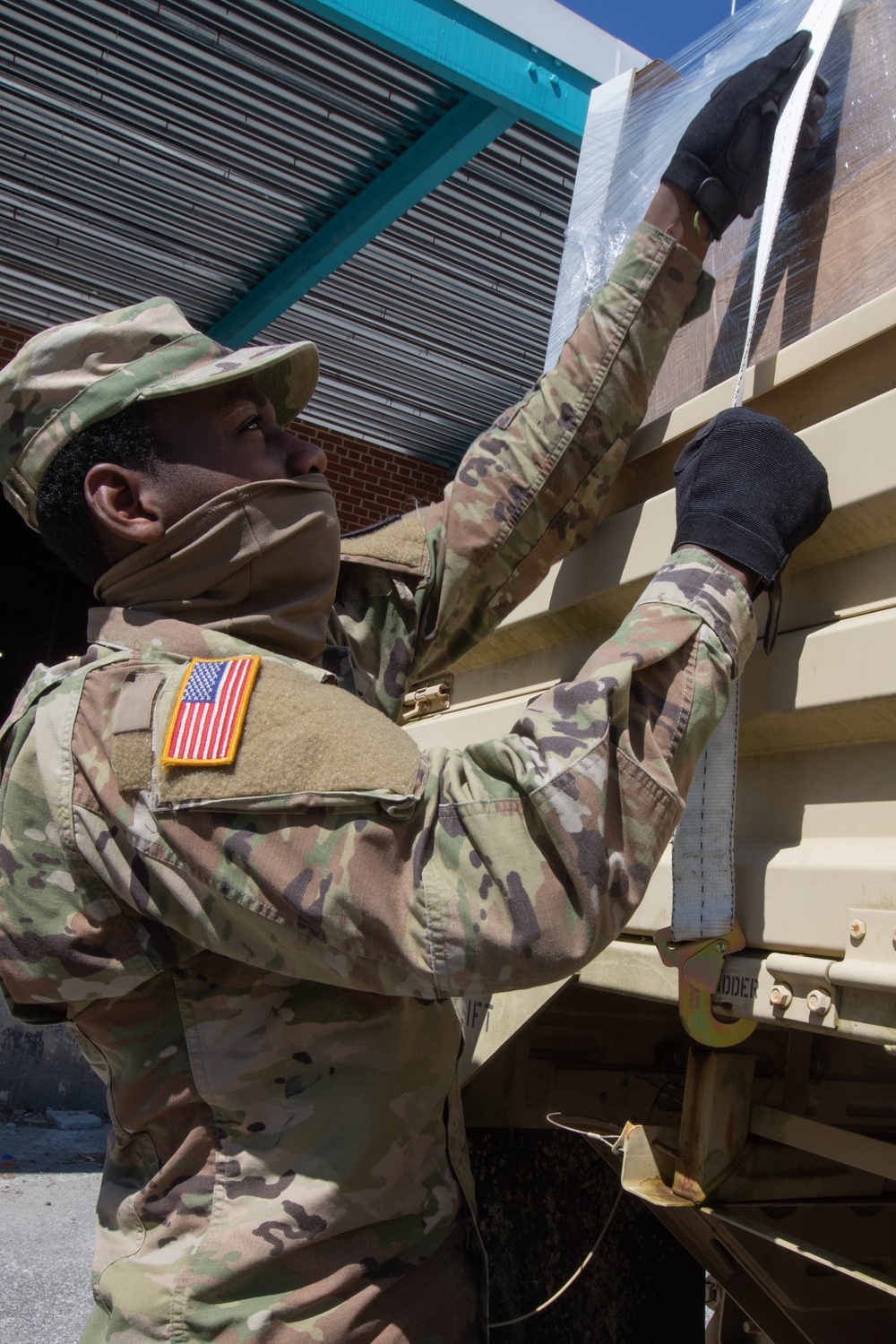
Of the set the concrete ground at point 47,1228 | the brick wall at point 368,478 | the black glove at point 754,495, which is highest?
the brick wall at point 368,478

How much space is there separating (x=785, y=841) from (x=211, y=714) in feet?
2.23

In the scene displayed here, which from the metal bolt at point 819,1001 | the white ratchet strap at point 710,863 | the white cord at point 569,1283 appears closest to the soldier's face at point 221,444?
the white ratchet strap at point 710,863

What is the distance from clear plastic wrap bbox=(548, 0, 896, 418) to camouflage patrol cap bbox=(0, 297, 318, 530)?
70cm

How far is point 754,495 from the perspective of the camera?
4.10 feet

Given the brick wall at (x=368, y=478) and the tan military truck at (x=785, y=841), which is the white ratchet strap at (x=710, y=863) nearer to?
the tan military truck at (x=785, y=841)

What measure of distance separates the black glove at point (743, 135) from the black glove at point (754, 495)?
0.51 m

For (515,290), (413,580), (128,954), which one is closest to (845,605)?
(413,580)

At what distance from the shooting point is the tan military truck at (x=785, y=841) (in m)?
1.24

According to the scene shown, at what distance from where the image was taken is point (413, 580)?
1795 mm

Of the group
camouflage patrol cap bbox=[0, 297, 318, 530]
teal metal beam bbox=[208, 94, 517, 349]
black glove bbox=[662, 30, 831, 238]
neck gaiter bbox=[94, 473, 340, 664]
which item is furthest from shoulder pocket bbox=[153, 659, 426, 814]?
teal metal beam bbox=[208, 94, 517, 349]

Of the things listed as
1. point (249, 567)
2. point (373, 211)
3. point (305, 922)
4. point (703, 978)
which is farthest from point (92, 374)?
point (373, 211)

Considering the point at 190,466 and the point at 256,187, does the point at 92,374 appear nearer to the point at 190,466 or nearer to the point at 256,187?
the point at 190,466

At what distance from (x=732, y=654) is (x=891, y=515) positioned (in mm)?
232

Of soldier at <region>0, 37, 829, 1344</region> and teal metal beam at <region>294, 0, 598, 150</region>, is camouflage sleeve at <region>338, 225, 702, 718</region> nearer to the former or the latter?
soldier at <region>0, 37, 829, 1344</region>
